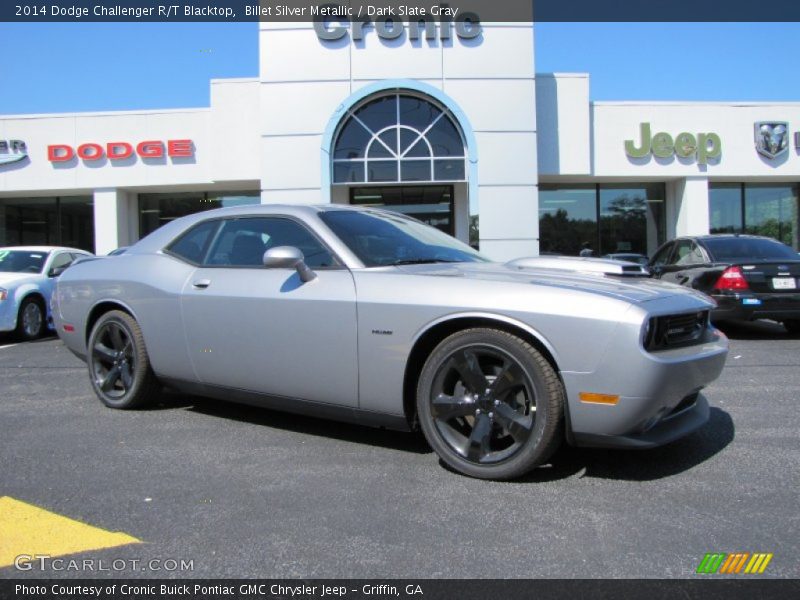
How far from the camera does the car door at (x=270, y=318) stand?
3.46m

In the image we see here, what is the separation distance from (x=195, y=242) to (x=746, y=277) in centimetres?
664

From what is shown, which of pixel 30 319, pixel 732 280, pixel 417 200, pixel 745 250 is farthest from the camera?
pixel 417 200

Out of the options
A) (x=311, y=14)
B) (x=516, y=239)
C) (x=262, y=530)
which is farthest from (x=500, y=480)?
(x=311, y=14)

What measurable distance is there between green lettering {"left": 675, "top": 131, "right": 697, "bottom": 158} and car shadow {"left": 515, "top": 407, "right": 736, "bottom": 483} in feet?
49.3

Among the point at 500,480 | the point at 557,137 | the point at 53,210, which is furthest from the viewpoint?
the point at 53,210

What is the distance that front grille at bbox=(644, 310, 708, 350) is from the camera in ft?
9.39

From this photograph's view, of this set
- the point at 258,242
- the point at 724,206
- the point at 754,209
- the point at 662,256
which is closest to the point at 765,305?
the point at 662,256

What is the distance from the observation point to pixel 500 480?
308 cm

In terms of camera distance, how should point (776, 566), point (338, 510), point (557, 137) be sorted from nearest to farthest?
point (776, 566)
point (338, 510)
point (557, 137)

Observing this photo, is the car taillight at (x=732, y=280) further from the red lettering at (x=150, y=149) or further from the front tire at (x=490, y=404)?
the red lettering at (x=150, y=149)

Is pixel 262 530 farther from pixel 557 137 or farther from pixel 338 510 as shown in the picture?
pixel 557 137

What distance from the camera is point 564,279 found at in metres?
3.28

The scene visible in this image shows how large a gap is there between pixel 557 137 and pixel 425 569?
15.5 metres

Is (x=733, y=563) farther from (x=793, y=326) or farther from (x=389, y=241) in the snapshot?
(x=793, y=326)
